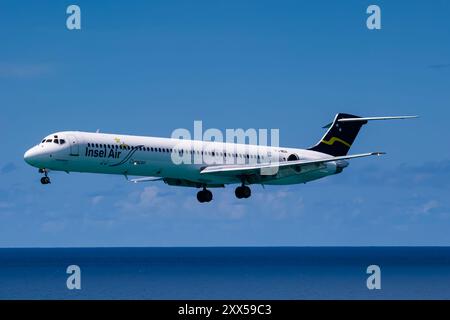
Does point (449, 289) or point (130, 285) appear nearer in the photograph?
point (449, 289)

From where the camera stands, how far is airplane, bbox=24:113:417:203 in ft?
221

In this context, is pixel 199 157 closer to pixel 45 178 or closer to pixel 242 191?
pixel 242 191

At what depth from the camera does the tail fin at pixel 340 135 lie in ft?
274

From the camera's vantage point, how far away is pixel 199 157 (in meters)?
73.7

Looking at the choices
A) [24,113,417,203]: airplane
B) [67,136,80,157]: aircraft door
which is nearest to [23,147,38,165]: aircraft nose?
[24,113,417,203]: airplane

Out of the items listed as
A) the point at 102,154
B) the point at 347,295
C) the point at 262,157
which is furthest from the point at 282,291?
the point at 102,154
